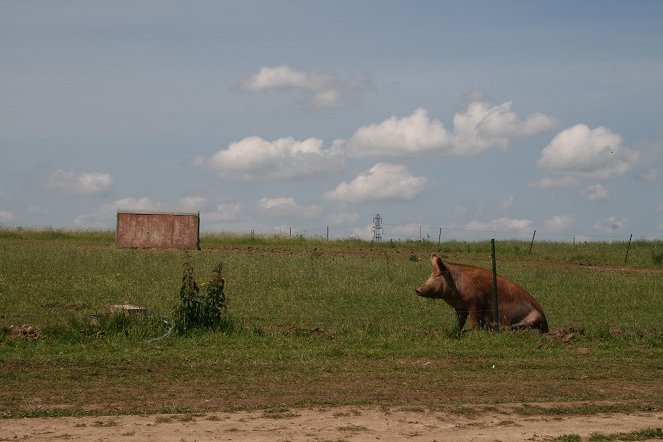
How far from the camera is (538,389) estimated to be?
11.4 meters

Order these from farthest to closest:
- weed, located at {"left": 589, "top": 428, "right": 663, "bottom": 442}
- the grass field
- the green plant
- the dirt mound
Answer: the green plant
the dirt mound
the grass field
weed, located at {"left": 589, "top": 428, "right": 663, "bottom": 442}

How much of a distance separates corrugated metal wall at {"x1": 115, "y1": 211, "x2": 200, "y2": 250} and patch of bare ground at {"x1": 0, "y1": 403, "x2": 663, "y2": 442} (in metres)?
31.4

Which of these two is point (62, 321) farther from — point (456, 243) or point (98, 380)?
point (456, 243)

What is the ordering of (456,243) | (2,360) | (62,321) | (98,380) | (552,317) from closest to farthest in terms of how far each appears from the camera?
(98,380) → (2,360) → (62,321) → (552,317) → (456,243)

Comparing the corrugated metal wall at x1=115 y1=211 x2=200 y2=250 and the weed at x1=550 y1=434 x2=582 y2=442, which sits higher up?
the corrugated metal wall at x1=115 y1=211 x2=200 y2=250

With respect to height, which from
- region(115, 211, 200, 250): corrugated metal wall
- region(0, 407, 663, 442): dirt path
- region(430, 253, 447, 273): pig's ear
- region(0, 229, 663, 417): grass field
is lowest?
region(0, 407, 663, 442): dirt path

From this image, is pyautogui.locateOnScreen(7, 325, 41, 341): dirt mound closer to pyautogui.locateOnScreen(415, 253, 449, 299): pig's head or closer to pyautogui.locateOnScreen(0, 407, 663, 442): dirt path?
pyautogui.locateOnScreen(0, 407, 663, 442): dirt path

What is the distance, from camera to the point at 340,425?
30.2ft

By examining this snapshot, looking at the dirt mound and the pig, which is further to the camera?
the pig

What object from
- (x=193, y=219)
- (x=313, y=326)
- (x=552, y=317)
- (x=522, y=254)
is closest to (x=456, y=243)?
(x=522, y=254)

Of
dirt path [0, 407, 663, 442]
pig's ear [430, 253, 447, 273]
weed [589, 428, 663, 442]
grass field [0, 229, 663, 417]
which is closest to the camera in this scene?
dirt path [0, 407, 663, 442]

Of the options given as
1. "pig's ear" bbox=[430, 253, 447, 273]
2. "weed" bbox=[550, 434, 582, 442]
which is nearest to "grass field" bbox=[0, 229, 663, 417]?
"pig's ear" bbox=[430, 253, 447, 273]

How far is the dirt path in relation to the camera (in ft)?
28.5

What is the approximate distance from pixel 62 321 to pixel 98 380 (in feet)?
16.4
